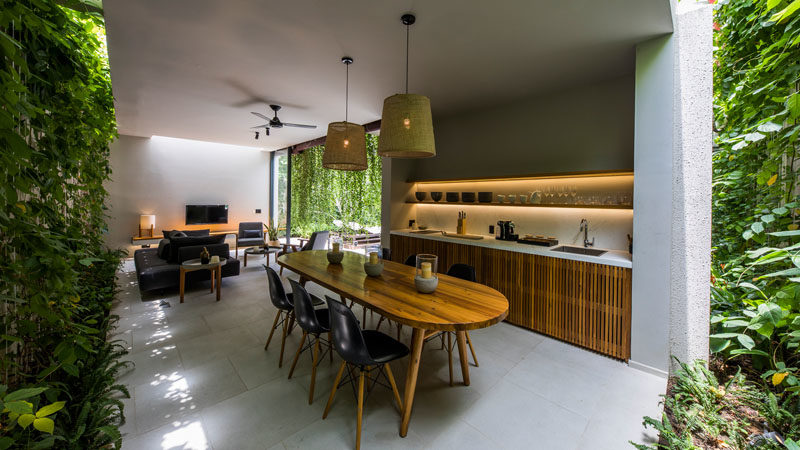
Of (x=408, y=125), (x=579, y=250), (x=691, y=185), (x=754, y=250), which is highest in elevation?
(x=408, y=125)

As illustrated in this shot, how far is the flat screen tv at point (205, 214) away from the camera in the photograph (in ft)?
25.8

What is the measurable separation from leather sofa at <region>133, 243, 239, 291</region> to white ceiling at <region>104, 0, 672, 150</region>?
7.32 ft

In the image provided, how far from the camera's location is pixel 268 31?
254cm

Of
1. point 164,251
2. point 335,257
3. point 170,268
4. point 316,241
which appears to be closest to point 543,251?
point 335,257

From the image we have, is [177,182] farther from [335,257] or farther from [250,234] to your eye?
[335,257]

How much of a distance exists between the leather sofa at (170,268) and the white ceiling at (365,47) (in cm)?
223

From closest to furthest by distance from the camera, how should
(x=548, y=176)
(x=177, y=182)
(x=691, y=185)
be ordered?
(x=691, y=185) < (x=548, y=176) < (x=177, y=182)

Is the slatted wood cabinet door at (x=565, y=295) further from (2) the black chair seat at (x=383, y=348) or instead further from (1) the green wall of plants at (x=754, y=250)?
(2) the black chair seat at (x=383, y=348)

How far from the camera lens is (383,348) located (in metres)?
2.00

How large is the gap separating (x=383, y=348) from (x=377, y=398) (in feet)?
1.60

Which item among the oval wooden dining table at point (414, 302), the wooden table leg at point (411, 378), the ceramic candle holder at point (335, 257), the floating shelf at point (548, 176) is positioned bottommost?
the wooden table leg at point (411, 378)

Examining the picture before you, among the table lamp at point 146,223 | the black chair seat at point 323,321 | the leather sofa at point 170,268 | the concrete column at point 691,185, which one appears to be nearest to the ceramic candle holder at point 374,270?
the black chair seat at point 323,321

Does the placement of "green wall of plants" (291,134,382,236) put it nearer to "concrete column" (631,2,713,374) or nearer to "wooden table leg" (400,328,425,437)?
"concrete column" (631,2,713,374)

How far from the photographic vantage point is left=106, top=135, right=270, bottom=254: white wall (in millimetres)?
7113
